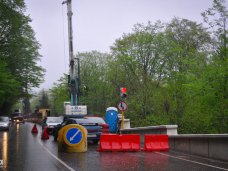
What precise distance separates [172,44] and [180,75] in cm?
1238

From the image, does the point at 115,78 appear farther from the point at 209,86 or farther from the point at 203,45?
the point at 209,86

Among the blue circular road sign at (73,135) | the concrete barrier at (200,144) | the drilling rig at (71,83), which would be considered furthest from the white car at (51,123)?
the blue circular road sign at (73,135)

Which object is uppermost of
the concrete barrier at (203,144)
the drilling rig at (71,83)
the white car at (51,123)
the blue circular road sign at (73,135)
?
the drilling rig at (71,83)

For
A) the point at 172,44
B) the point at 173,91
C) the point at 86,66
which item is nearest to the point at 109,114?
the point at 173,91

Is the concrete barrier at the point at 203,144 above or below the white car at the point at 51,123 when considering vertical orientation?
below

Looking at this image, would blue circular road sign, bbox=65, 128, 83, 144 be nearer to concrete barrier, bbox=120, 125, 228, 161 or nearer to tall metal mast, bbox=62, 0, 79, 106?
concrete barrier, bbox=120, 125, 228, 161

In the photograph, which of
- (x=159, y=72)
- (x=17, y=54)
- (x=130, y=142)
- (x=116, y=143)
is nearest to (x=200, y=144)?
(x=130, y=142)

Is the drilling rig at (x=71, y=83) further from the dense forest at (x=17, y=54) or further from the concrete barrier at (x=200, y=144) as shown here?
the concrete barrier at (x=200, y=144)

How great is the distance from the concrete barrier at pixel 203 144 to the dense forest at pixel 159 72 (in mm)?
12476

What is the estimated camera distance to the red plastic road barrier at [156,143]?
1873cm

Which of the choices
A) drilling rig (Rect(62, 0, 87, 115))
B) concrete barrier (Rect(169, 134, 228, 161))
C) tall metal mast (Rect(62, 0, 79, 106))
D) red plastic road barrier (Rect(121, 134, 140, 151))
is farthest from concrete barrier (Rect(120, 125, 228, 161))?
tall metal mast (Rect(62, 0, 79, 106))

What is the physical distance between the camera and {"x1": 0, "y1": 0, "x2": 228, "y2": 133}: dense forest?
108 feet

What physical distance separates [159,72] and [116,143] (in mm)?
29000

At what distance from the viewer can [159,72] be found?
4675cm
